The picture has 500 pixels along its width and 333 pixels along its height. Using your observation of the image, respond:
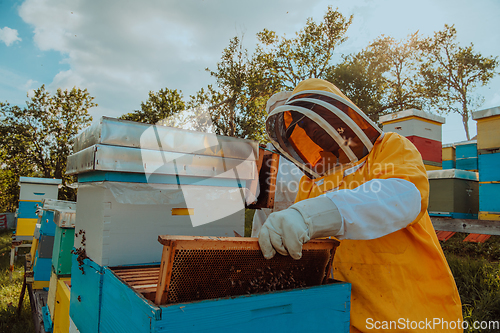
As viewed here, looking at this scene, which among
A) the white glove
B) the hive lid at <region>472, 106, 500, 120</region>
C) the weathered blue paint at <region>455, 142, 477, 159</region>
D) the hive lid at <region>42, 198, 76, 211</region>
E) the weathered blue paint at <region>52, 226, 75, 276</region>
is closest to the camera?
the white glove

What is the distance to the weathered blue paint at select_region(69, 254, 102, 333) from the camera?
1.31 meters

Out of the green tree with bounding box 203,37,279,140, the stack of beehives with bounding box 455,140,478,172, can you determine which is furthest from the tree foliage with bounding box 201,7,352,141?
the stack of beehives with bounding box 455,140,478,172

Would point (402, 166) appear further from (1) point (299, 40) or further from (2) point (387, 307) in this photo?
(1) point (299, 40)

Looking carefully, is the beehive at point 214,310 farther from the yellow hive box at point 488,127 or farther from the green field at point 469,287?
the yellow hive box at point 488,127

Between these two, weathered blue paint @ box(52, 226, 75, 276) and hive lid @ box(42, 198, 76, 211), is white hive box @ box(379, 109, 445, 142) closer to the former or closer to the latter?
weathered blue paint @ box(52, 226, 75, 276)

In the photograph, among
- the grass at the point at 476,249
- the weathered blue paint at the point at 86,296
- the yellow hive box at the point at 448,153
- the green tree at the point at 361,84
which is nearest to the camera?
the weathered blue paint at the point at 86,296

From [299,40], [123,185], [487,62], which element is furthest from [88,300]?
[487,62]

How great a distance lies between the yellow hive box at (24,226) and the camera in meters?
8.66

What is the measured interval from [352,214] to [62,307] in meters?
2.24

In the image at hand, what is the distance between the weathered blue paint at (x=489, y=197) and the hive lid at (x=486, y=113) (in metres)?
1.01

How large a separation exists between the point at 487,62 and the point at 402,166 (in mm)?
19647

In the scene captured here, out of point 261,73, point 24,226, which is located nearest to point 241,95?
point 261,73

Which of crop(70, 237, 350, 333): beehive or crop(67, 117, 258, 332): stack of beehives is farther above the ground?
crop(67, 117, 258, 332): stack of beehives

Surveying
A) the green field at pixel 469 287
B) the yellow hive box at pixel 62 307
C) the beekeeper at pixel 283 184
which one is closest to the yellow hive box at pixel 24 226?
the green field at pixel 469 287
